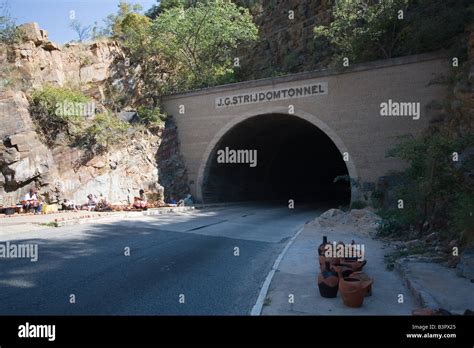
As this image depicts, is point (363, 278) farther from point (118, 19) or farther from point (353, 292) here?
point (118, 19)

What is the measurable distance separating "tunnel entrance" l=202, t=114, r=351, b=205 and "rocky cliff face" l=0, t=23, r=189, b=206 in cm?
342

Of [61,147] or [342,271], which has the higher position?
[61,147]

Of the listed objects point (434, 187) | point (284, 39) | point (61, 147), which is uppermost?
point (284, 39)

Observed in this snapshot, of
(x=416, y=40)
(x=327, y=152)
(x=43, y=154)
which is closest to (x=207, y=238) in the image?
(x=43, y=154)

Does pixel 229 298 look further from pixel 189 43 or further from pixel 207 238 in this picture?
pixel 189 43

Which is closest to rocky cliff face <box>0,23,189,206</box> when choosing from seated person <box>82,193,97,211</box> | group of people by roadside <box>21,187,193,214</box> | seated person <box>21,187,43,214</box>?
group of people by roadside <box>21,187,193,214</box>

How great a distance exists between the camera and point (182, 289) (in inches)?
269

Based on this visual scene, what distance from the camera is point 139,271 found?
791 centimetres

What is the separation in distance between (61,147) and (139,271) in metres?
15.5

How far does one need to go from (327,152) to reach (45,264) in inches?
1242

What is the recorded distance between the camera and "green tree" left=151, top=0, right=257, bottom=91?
89.7 ft

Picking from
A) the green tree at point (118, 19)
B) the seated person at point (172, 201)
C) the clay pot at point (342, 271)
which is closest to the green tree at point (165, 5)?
the green tree at point (118, 19)

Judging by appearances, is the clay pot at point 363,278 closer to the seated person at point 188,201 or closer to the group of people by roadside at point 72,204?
the group of people by roadside at point 72,204


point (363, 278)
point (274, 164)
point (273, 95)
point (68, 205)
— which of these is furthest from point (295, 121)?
point (363, 278)
